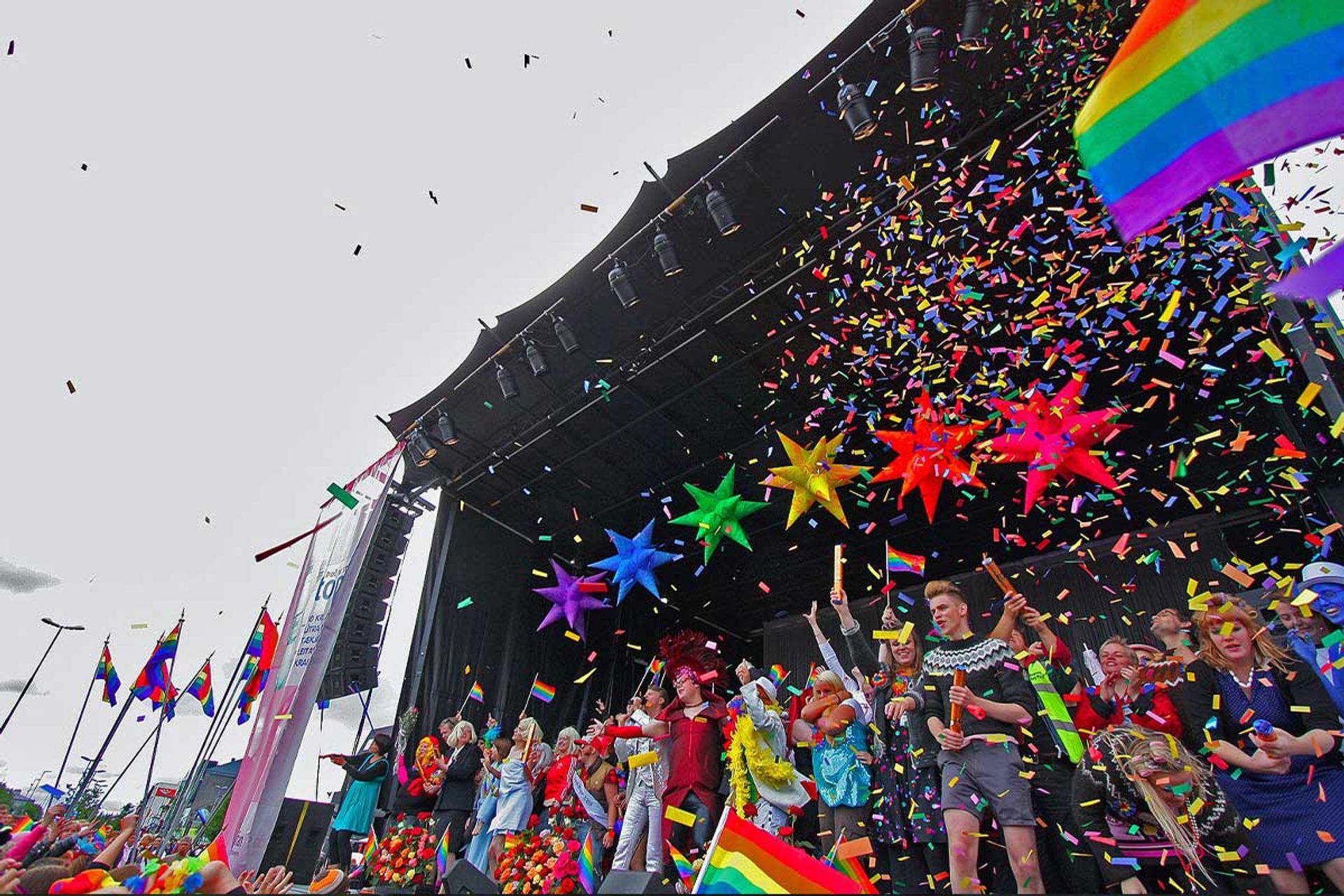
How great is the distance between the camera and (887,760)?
3500 mm

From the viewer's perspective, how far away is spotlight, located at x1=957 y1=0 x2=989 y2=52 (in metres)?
3.91

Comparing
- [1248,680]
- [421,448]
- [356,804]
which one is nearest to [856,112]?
[1248,680]

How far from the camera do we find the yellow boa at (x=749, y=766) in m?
3.87

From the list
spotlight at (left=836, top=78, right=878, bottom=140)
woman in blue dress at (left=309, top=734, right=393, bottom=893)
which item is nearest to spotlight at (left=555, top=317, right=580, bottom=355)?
spotlight at (left=836, top=78, right=878, bottom=140)

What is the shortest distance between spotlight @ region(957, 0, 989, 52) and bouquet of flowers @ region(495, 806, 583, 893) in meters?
5.61

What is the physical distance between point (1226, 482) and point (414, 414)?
8506mm

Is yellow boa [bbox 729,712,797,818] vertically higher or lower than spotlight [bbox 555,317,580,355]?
lower

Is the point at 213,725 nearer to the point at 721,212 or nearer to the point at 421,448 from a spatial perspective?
the point at 421,448

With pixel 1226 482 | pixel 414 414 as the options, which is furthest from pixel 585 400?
pixel 1226 482

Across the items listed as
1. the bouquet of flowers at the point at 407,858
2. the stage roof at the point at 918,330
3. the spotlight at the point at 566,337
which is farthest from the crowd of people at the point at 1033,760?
the spotlight at the point at 566,337

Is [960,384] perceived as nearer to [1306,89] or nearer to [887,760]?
[887,760]

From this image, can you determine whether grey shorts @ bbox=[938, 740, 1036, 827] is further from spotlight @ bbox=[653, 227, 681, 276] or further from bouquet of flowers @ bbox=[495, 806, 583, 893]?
spotlight @ bbox=[653, 227, 681, 276]

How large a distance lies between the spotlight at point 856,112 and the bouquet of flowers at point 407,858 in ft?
20.2

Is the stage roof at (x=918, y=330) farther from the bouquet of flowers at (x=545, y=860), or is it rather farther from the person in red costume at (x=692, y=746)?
the bouquet of flowers at (x=545, y=860)
